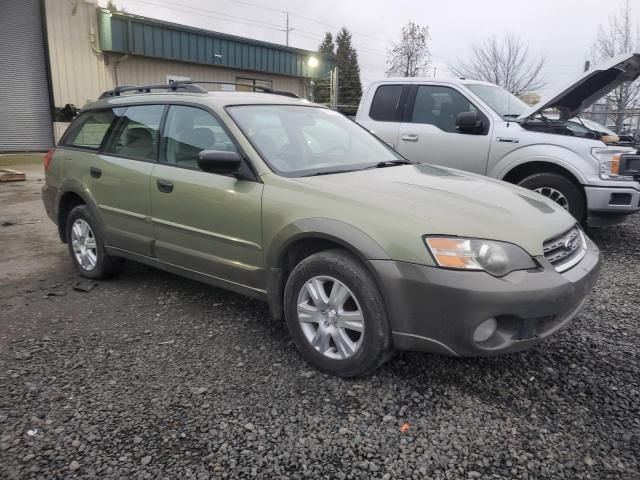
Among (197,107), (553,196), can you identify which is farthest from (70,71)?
(553,196)

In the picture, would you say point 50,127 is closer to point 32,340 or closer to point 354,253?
point 32,340

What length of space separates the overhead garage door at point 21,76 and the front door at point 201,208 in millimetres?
12025

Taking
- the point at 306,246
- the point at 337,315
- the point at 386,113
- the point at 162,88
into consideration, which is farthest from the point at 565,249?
the point at 386,113

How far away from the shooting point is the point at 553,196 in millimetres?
5574

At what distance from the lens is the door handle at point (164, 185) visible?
3.67 metres

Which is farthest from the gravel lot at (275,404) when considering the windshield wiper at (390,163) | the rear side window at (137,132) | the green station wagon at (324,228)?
the windshield wiper at (390,163)

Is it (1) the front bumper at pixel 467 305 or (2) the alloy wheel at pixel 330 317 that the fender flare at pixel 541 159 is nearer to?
(1) the front bumper at pixel 467 305

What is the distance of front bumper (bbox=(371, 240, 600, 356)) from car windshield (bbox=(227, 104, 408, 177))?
3.64ft

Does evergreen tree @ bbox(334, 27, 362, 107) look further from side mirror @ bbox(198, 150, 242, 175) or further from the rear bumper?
side mirror @ bbox(198, 150, 242, 175)

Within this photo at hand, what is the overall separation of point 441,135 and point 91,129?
3.94m

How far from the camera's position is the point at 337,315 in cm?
286

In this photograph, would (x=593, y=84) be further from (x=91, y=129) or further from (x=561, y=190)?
(x=91, y=129)

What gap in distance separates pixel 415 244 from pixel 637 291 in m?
2.84

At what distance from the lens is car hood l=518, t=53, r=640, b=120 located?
5.57 metres
